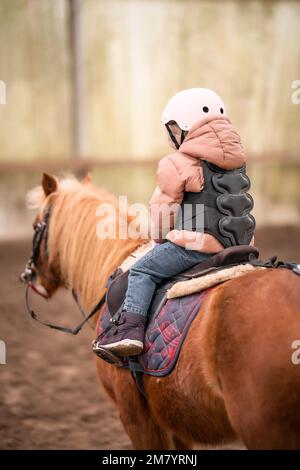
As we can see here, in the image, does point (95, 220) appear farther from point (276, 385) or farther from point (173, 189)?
point (276, 385)

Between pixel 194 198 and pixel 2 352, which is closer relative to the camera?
pixel 194 198

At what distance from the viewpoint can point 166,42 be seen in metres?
8.33

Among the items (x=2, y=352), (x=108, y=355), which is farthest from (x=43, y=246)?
(x=2, y=352)

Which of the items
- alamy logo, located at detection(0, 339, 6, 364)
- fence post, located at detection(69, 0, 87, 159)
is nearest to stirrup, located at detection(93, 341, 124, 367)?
alamy logo, located at detection(0, 339, 6, 364)

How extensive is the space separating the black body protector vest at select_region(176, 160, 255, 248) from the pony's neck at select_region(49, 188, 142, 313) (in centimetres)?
60

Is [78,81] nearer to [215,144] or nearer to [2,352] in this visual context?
[2,352]

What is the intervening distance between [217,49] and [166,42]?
721 millimetres

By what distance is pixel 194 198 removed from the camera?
2430 mm

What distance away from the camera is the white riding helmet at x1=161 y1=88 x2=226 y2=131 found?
246cm

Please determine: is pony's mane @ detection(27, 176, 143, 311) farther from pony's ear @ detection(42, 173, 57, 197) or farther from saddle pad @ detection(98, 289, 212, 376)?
saddle pad @ detection(98, 289, 212, 376)

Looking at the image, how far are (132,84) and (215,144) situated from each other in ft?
20.3

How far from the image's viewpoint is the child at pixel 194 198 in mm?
2381

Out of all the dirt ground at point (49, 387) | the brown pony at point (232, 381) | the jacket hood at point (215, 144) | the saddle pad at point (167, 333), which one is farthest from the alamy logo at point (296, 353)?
the dirt ground at point (49, 387)
